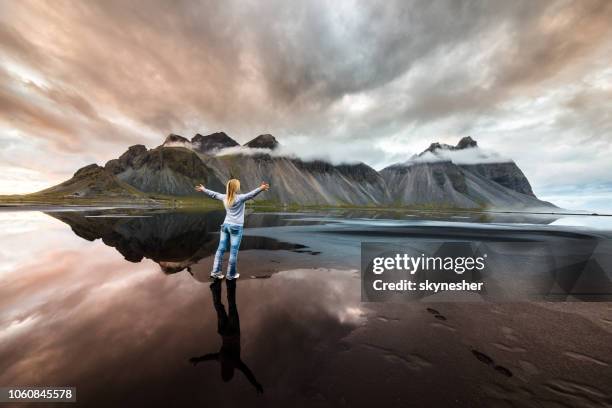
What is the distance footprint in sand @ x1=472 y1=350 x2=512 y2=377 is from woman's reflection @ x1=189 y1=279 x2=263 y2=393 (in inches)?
145

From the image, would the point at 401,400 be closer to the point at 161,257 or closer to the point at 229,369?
the point at 229,369

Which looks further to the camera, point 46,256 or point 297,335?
point 46,256

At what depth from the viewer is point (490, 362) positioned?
4.33 metres

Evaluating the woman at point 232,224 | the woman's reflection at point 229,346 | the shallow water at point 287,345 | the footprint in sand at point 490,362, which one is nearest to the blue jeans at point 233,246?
the woman at point 232,224

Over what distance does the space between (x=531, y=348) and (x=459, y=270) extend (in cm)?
727

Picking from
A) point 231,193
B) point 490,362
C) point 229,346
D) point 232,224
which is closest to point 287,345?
point 229,346

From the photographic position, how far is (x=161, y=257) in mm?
12078

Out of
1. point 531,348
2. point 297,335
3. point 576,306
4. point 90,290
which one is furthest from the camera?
point 90,290

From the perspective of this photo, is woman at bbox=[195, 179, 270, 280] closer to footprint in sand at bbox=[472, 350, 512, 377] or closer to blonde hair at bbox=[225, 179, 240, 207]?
blonde hair at bbox=[225, 179, 240, 207]

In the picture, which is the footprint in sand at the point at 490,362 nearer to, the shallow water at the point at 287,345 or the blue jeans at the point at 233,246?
the shallow water at the point at 287,345

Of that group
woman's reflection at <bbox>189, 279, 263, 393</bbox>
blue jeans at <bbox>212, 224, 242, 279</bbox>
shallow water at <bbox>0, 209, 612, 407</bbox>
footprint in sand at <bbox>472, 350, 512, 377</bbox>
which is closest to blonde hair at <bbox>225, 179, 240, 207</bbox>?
blue jeans at <bbox>212, 224, 242, 279</bbox>

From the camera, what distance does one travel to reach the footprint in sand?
13.3ft

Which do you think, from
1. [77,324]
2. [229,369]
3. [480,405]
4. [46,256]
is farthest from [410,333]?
[46,256]

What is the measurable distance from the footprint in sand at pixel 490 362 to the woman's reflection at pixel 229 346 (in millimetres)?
3676
